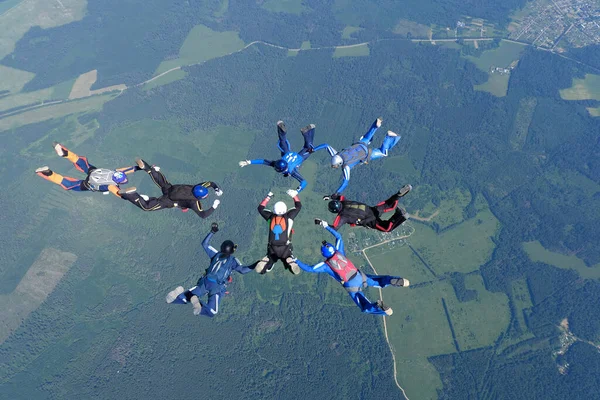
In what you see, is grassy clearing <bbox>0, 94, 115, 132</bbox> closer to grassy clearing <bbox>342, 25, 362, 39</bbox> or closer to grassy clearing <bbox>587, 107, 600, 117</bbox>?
grassy clearing <bbox>342, 25, 362, 39</bbox>

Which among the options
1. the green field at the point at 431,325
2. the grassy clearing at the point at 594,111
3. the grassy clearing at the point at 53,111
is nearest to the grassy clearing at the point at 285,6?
the grassy clearing at the point at 53,111

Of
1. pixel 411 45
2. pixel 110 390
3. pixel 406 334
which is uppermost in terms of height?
pixel 411 45

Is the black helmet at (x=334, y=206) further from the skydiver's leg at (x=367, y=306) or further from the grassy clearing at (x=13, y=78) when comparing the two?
the grassy clearing at (x=13, y=78)

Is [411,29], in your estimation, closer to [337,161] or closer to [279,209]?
[337,161]

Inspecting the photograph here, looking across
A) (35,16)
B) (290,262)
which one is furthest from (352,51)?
(290,262)

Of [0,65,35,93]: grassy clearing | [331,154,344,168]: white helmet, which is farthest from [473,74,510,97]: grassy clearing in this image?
[0,65,35,93]: grassy clearing

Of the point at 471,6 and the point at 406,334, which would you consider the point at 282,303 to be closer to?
the point at 406,334

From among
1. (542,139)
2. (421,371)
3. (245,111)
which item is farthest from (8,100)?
(542,139)
